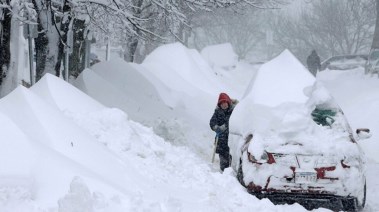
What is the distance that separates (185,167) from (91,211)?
11.1ft

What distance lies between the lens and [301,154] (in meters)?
6.55

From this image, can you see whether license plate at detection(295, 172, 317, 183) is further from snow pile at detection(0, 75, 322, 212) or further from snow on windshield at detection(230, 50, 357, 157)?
snow pile at detection(0, 75, 322, 212)

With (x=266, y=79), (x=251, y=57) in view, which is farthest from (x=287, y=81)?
(x=251, y=57)

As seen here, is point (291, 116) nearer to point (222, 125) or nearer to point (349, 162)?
point (349, 162)

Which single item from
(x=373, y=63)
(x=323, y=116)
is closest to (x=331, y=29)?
(x=373, y=63)

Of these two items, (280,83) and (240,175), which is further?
(280,83)

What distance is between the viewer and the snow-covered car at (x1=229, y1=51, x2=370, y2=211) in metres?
6.50

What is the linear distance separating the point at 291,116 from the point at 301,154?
669 mm

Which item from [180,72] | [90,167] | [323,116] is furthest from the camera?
[180,72]

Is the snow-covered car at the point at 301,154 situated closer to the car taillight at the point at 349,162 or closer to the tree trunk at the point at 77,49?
the car taillight at the point at 349,162

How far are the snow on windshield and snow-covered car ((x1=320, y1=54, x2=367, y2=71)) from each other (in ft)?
77.4

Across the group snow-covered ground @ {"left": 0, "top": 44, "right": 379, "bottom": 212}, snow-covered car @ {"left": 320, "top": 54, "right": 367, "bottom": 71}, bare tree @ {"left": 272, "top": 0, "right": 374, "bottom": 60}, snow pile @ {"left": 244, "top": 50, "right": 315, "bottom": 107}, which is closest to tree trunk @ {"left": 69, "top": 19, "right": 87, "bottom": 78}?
snow-covered ground @ {"left": 0, "top": 44, "right": 379, "bottom": 212}

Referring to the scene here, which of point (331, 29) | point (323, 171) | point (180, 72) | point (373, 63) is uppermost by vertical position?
point (323, 171)

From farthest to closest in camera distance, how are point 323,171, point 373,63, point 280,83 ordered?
point 373,63
point 280,83
point 323,171
